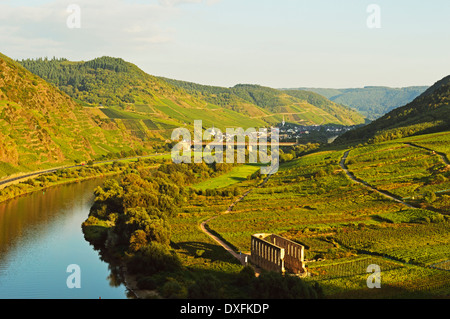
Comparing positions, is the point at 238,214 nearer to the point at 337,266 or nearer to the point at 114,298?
the point at 337,266

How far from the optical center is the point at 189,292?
37156 mm

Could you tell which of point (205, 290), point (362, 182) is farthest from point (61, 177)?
point (205, 290)

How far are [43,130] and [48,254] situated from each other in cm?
8305

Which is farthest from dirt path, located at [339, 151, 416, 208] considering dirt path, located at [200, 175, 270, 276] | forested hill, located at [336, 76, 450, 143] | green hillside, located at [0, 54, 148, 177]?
green hillside, located at [0, 54, 148, 177]

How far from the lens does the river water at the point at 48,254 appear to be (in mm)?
43688

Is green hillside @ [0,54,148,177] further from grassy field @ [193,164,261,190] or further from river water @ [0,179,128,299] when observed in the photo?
grassy field @ [193,164,261,190]

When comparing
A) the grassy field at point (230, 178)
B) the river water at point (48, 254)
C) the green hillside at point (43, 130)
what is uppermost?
the green hillside at point (43, 130)

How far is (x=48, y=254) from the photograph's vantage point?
55031mm

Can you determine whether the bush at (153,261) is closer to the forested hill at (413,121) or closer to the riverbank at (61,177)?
the riverbank at (61,177)

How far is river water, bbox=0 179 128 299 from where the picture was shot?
43.7 m

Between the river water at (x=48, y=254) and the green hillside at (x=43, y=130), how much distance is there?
29.1 m

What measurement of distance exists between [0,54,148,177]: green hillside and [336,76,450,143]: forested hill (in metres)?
74.7

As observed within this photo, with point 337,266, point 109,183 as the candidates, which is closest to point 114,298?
point 337,266

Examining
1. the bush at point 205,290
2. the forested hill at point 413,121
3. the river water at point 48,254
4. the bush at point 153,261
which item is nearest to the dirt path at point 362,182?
the forested hill at point 413,121
